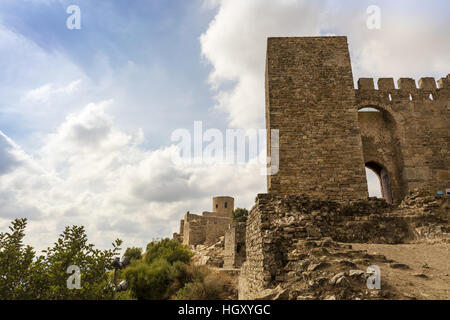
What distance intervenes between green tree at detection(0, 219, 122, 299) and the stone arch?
10799 mm

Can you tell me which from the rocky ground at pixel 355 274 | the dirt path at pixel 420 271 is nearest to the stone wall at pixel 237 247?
the dirt path at pixel 420 271

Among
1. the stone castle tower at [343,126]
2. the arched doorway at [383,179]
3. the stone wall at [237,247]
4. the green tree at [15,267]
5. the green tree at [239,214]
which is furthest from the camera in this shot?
the green tree at [239,214]

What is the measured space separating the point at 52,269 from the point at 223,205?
3183 centimetres

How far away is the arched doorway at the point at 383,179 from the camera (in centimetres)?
1189

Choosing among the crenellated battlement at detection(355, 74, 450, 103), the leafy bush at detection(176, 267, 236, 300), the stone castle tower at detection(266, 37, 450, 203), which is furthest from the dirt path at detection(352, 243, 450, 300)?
the leafy bush at detection(176, 267, 236, 300)

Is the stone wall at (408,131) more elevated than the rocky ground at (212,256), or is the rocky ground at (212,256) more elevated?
the stone wall at (408,131)

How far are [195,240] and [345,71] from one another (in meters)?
20.1

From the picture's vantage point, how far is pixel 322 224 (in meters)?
6.45

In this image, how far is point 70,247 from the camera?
5.88 meters

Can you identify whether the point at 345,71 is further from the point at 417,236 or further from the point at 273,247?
the point at 273,247

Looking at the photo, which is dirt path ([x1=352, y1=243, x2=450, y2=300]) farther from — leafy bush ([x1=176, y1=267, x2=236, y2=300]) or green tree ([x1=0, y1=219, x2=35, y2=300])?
leafy bush ([x1=176, y1=267, x2=236, y2=300])

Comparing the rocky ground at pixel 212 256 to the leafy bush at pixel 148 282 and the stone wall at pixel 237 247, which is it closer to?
the stone wall at pixel 237 247

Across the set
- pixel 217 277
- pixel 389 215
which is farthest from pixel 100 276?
pixel 217 277
